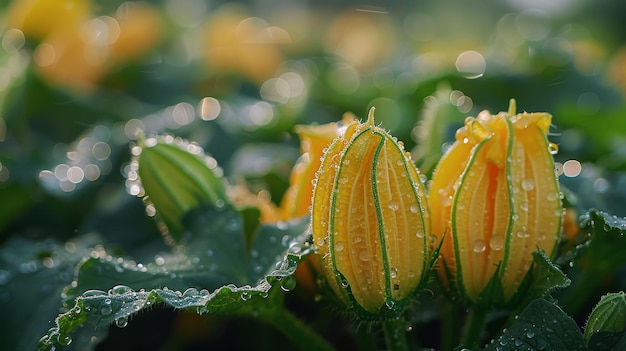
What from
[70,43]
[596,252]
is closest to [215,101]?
[70,43]

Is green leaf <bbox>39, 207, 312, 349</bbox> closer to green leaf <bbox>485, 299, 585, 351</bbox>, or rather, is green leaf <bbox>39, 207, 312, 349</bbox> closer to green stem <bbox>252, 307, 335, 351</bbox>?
green stem <bbox>252, 307, 335, 351</bbox>

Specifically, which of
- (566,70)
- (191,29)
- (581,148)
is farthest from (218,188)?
(191,29)

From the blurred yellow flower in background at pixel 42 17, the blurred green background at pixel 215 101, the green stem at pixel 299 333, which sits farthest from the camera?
the blurred yellow flower in background at pixel 42 17

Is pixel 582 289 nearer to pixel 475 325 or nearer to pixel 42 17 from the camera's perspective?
pixel 475 325

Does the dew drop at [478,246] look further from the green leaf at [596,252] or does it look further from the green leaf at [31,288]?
the green leaf at [31,288]

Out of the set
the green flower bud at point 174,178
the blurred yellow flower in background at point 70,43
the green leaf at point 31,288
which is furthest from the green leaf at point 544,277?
the blurred yellow flower in background at point 70,43

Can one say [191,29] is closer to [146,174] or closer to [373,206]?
[146,174]
